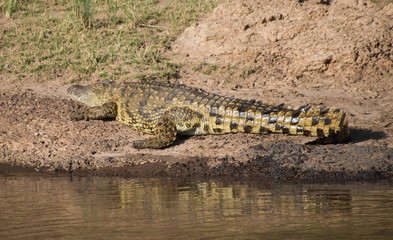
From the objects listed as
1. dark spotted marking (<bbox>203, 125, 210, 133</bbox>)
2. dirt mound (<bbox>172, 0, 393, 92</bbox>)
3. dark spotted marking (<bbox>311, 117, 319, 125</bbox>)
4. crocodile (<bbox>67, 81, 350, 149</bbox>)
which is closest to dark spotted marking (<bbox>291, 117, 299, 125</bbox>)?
crocodile (<bbox>67, 81, 350, 149</bbox>)

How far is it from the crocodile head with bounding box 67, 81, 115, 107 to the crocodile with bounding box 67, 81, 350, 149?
14 centimetres

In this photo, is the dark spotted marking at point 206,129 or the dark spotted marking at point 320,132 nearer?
the dark spotted marking at point 320,132

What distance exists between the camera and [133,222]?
4.34m

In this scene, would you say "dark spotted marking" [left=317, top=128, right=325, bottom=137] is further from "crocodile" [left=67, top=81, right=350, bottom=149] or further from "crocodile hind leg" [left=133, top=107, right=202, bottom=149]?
"crocodile hind leg" [left=133, top=107, right=202, bottom=149]

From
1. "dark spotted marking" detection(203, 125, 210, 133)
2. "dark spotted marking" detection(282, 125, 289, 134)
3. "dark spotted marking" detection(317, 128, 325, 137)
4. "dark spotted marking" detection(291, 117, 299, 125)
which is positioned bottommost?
"dark spotted marking" detection(317, 128, 325, 137)

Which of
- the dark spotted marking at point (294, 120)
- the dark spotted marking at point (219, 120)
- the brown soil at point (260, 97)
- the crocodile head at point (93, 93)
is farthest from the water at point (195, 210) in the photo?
the crocodile head at point (93, 93)

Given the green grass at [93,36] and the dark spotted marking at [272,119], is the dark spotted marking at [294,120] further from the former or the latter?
Result: the green grass at [93,36]

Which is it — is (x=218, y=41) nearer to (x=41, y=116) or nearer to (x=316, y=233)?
(x=41, y=116)

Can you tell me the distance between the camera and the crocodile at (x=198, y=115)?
700 cm

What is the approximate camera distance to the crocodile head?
883 cm

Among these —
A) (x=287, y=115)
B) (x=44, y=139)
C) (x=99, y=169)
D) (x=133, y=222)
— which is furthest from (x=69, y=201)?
(x=287, y=115)

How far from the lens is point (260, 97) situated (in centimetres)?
923

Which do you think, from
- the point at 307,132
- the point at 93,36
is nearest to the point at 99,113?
the point at 307,132

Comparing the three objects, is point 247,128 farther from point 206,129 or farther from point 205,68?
point 205,68
